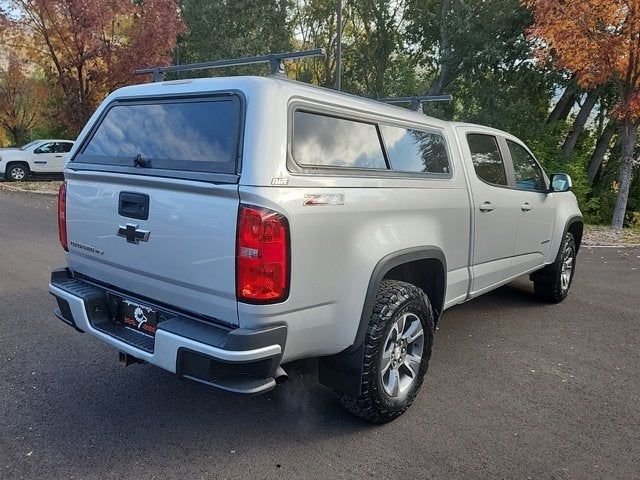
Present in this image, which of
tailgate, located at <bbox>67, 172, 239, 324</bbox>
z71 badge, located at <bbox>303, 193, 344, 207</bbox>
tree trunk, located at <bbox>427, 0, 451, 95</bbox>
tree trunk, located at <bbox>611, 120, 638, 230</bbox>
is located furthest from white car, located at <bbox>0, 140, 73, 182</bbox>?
z71 badge, located at <bbox>303, 193, 344, 207</bbox>

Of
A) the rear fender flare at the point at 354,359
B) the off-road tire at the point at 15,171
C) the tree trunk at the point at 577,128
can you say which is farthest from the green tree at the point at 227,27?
the rear fender flare at the point at 354,359

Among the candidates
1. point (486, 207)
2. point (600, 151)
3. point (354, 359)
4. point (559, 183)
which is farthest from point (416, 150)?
point (600, 151)

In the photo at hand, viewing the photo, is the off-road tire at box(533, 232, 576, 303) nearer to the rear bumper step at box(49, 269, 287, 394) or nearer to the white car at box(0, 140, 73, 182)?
the rear bumper step at box(49, 269, 287, 394)

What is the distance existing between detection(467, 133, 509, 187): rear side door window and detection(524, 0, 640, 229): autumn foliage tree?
6410 millimetres

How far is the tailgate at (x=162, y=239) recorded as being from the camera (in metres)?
2.52

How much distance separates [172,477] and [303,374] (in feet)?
4.52

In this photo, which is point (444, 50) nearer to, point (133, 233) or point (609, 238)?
point (609, 238)

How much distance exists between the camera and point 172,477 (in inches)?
104

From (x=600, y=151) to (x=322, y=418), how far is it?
56.8 ft

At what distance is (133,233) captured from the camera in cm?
287

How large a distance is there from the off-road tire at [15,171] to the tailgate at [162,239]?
17351 mm

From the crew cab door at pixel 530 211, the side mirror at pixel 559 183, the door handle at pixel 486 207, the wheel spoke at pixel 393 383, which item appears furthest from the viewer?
the side mirror at pixel 559 183

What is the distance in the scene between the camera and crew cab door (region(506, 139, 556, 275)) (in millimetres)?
4797

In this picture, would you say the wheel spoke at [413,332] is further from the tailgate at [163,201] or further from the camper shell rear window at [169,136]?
the camper shell rear window at [169,136]
